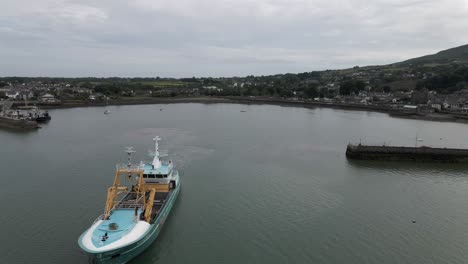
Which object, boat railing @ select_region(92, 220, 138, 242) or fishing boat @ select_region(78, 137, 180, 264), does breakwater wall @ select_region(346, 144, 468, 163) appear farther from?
boat railing @ select_region(92, 220, 138, 242)

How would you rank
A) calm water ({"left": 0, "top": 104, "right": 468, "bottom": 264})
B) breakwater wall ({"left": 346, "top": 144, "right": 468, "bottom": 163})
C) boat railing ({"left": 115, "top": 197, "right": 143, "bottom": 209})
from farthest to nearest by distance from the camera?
breakwater wall ({"left": 346, "top": 144, "right": 468, "bottom": 163}) < boat railing ({"left": 115, "top": 197, "right": 143, "bottom": 209}) < calm water ({"left": 0, "top": 104, "right": 468, "bottom": 264})

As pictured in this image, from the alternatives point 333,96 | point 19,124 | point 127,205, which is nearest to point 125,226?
point 127,205

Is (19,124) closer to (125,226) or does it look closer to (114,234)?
(125,226)

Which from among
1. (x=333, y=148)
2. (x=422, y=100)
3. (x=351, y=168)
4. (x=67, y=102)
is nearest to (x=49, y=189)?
(x=351, y=168)

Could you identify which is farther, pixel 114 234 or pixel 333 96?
pixel 333 96

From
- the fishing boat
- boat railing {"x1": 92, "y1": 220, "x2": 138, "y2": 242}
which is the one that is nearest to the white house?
the fishing boat

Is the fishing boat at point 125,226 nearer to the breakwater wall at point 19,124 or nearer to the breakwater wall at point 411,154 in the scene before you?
the breakwater wall at point 411,154
